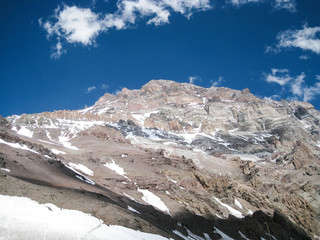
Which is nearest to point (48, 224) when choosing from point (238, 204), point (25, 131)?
point (238, 204)

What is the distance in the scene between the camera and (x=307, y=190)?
88.1 metres

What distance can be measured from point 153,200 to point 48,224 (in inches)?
1152

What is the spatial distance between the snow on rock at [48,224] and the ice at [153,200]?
20074 mm

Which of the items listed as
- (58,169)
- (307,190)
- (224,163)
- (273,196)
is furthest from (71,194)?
(224,163)

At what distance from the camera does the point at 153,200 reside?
1645 inches

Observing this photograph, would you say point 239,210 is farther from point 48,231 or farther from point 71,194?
point 48,231

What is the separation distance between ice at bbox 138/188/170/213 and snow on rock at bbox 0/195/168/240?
20.1 metres

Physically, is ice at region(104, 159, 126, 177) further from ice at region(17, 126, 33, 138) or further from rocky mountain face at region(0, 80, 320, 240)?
ice at region(17, 126, 33, 138)

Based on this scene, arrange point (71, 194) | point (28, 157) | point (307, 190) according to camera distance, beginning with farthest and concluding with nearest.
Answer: point (307, 190)
point (28, 157)
point (71, 194)

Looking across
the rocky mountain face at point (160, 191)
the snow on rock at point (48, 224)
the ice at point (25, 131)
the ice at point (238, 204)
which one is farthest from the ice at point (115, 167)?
the ice at point (25, 131)

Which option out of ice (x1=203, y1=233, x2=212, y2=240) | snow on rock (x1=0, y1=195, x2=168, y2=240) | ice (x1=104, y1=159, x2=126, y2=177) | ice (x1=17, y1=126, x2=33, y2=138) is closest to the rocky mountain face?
ice (x1=104, y1=159, x2=126, y2=177)

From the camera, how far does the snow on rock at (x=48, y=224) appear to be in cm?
1175

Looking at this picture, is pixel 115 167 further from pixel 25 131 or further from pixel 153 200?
pixel 25 131

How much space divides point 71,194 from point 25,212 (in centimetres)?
776
